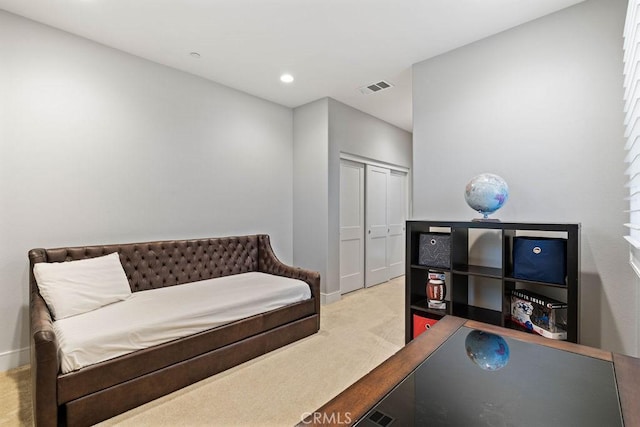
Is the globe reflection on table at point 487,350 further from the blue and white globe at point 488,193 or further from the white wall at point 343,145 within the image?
the white wall at point 343,145

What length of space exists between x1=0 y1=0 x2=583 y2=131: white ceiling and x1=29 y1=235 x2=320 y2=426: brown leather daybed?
195 centimetres

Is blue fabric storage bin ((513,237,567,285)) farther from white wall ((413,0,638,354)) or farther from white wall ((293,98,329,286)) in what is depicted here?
white wall ((293,98,329,286))

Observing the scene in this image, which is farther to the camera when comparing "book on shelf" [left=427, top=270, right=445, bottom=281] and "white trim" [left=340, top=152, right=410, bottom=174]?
"white trim" [left=340, top=152, right=410, bottom=174]

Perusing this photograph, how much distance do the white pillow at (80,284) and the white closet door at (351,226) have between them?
288 centimetres

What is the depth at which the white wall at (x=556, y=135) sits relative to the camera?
7.06 ft

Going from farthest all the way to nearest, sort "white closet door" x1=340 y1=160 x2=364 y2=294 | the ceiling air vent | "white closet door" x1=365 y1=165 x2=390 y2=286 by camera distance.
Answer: "white closet door" x1=365 y1=165 x2=390 y2=286 → "white closet door" x1=340 y1=160 x2=364 y2=294 → the ceiling air vent

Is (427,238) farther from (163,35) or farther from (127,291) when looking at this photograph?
(163,35)

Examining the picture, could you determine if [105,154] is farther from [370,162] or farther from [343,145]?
[370,162]

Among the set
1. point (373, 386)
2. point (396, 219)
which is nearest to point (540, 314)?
point (373, 386)

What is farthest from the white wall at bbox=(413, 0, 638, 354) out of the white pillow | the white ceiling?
the white pillow

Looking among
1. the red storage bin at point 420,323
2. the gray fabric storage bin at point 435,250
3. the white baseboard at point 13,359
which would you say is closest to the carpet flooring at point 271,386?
the white baseboard at point 13,359

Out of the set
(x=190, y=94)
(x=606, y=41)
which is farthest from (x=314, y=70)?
(x=606, y=41)

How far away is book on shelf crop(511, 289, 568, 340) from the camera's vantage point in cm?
204

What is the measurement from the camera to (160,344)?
2150 millimetres
